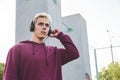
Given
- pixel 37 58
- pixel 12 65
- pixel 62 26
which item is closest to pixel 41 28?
pixel 37 58

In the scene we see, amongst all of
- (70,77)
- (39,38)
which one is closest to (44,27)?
(39,38)

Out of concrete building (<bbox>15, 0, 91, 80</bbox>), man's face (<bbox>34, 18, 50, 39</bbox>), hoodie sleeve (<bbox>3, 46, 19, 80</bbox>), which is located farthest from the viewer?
concrete building (<bbox>15, 0, 91, 80</bbox>)

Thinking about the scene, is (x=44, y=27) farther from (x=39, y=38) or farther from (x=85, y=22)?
(x=85, y=22)

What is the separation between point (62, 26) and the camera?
5777 millimetres

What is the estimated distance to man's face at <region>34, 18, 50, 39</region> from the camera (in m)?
1.77

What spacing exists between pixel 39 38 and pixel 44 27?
8 centimetres

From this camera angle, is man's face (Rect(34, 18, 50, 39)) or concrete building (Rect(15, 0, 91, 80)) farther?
concrete building (Rect(15, 0, 91, 80))

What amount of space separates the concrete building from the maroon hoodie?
6.58 ft

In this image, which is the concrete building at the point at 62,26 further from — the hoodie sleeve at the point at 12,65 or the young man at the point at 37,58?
the hoodie sleeve at the point at 12,65

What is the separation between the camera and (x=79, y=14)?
6.48 metres

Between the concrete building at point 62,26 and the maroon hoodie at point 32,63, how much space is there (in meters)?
2.00

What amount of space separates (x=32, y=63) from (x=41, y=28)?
245 millimetres

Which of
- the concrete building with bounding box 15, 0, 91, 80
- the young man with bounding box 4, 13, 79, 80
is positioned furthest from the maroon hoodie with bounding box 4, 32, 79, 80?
the concrete building with bounding box 15, 0, 91, 80

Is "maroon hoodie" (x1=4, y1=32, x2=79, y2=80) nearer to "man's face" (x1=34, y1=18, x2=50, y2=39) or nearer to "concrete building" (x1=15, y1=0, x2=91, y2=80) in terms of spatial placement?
"man's face" (x1=34, y1=18, x2=50, y2=39)
